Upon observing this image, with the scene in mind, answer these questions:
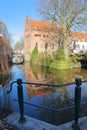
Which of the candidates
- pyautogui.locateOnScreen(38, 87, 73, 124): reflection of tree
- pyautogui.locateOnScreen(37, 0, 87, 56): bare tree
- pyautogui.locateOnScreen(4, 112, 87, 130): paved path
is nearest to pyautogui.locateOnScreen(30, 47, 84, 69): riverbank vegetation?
pyautogui.locateOnScreen(37, 0, 87, 56): bare tree

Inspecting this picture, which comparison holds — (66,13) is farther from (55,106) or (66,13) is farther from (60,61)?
(55,106)

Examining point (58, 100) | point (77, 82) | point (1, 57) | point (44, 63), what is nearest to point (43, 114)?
point (58, 100)

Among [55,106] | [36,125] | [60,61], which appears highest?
[60,61]

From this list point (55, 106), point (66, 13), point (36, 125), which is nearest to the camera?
point (36, 125)

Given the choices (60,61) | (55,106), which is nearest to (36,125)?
(55,106)

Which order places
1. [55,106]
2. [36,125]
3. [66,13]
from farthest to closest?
[66,13] < [55,106] < [36,125]

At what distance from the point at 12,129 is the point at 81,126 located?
1277mm

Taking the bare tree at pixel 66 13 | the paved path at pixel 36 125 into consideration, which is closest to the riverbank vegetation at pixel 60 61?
the bare tree at pixel 66 13

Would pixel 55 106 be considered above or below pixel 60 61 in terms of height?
below

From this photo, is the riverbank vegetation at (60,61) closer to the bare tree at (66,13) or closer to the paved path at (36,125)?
the bare tree at (66,13)

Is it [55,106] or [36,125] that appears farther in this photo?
[55,106]

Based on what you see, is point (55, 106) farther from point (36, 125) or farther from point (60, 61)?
point (60, 61)

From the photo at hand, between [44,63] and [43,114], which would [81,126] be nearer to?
Answer: [43,114]

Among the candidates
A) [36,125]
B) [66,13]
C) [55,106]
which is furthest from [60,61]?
[36,125]
